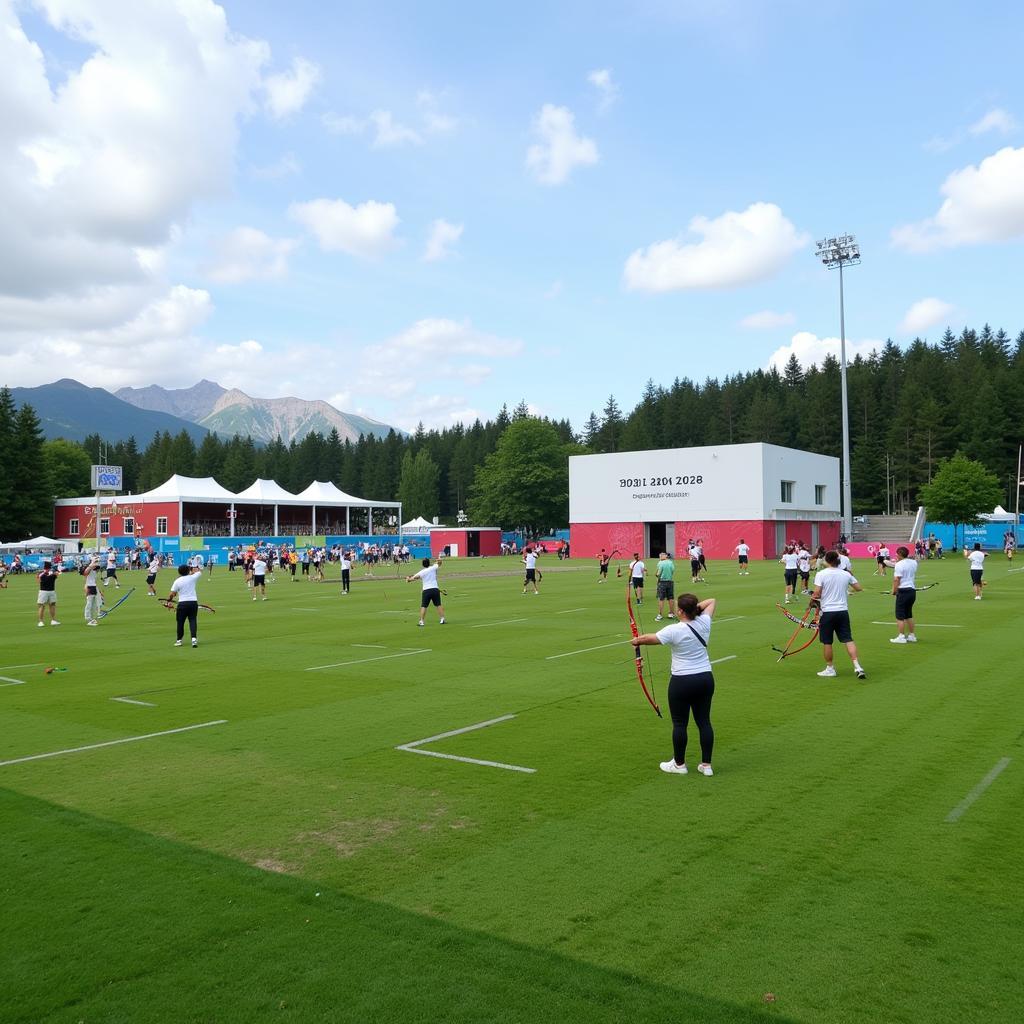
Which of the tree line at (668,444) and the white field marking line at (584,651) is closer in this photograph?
the white field marking line at (584,651)

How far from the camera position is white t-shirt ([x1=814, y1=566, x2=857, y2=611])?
13.8m

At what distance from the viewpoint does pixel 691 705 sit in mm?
8234

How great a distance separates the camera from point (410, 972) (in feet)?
15.2

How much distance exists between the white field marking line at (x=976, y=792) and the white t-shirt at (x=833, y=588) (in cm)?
529

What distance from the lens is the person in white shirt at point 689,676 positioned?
322 inches

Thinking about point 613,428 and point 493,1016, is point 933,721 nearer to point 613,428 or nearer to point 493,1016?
point 493,1016

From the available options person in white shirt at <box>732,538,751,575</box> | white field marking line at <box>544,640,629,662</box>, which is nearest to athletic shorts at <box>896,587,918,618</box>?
white field marking line at <box>544,640,629,662</box>

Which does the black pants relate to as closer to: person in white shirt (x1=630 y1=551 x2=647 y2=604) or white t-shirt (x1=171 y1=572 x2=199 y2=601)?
white t-shirt (x1=171 y1=572 x2=199 y2=601)

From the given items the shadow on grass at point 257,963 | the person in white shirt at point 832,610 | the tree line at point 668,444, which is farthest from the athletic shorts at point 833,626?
the tree line at point 668,444

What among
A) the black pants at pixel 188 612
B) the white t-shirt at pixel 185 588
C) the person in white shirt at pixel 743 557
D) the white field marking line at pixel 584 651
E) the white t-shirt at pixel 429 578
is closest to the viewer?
the white field marking line at pixel 584 651

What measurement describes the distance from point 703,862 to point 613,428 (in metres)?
129

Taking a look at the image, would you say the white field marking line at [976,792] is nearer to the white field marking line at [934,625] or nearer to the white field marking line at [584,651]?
the white field marking line at [584,651]

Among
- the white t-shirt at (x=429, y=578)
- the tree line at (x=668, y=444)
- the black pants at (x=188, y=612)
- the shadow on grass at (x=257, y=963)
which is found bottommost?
the shadow on grass at (x=257, y=963)

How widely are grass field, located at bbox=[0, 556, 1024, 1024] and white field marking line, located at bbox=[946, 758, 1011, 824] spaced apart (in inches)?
1.3
